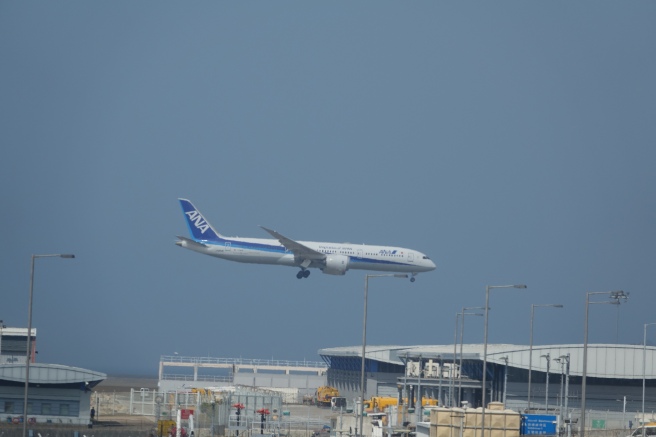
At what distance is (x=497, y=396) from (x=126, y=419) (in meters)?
26.0

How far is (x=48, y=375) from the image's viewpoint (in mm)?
62344

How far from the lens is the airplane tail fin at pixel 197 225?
331 ft

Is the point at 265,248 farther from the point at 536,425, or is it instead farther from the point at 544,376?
the point at 536,425

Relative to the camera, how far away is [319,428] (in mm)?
66938

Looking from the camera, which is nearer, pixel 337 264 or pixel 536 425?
pixel 536 425

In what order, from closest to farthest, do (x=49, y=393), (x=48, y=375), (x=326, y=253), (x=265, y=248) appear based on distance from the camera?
(x=48, y=375) → (x=49, y=393) → (x=265, y=248) → (x=326, y=253)

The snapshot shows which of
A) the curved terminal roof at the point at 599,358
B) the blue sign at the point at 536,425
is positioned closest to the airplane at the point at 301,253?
the curved terminal roof at the point at 599,358

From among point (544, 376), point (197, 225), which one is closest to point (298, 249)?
point (197, 225)

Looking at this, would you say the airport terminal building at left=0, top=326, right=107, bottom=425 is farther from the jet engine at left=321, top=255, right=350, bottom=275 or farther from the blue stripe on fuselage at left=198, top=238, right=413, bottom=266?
the jet engine at left=321, top=255, right=350, bottom=275

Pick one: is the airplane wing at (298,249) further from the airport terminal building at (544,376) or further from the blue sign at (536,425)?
the blue sign at (536,425)

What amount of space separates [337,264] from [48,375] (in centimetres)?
4105

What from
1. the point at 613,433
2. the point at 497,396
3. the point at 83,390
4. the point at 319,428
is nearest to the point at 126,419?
the point at 83,390

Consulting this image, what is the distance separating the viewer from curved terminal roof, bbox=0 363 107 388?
6175 centimetres

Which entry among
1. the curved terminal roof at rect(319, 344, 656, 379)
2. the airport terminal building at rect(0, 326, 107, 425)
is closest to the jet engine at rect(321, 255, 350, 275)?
the curved terminal roof at rect(319, 344, 656, 379)
